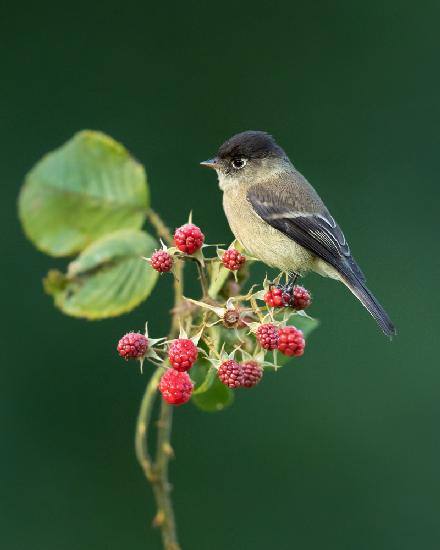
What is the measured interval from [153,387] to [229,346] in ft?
0.67

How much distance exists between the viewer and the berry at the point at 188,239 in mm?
2055

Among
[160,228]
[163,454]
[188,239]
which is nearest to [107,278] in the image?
[160,228]

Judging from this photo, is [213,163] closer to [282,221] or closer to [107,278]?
[282,221]

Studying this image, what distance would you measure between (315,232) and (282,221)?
0.12m

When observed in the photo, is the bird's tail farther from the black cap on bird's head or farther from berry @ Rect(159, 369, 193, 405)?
berry @ Rect(159, 369, 193, 405)

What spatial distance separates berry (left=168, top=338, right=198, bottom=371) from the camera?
188 cm

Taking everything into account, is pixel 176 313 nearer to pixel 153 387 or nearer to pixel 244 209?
pixel 153 387

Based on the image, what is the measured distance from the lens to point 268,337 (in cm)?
194

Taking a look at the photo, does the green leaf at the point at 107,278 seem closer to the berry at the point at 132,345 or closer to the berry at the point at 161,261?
the berry at the point at 161,261

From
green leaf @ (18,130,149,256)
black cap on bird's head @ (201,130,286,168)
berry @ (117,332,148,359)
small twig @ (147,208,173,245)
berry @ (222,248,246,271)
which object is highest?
black cap on bird's head @ (201,130,286,168)

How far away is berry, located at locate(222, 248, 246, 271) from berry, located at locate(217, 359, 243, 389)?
0.26 metres

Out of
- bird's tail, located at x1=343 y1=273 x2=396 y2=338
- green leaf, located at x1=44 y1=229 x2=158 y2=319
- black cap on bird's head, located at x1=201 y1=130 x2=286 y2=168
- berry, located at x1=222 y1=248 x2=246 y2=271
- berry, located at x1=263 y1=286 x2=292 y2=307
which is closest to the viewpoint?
berry, located at x1=263 y1=286 x2=292 y2=307

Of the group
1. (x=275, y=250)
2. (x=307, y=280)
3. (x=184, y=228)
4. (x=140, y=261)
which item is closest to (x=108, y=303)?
(x=140, y=261)

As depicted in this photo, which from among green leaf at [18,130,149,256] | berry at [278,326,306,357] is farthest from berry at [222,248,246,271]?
green leaf at [18,130,149,256]
